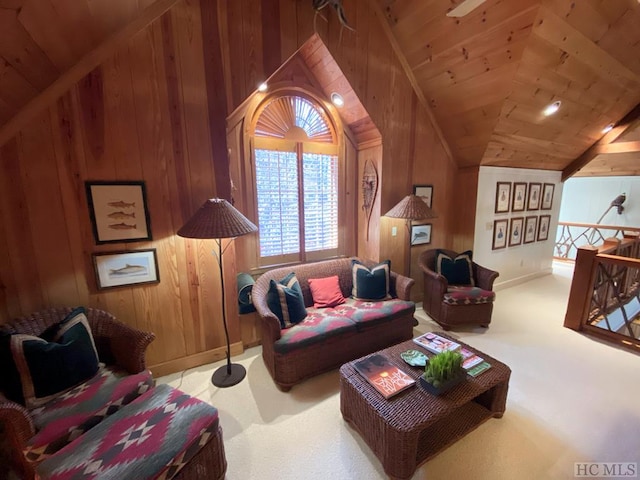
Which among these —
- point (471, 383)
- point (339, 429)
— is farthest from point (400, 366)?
point (339, 429)

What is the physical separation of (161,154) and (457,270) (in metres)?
3.54

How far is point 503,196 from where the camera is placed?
4.27 meters

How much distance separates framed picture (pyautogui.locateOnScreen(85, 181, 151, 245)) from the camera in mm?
1991

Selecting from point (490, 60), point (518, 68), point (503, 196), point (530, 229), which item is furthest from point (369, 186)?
point (530, 229)

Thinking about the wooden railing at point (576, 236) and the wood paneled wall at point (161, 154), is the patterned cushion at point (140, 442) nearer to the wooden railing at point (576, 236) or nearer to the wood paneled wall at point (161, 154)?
the wood paneled wall at point (161, 154)

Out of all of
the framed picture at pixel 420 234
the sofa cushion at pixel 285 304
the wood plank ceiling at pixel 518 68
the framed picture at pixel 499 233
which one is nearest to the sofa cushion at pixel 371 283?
the sofa cushion at pixel 285 304

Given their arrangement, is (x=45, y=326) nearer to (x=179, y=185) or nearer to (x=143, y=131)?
(x=179, y=185)

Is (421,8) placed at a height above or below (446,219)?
above

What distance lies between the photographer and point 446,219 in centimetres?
409

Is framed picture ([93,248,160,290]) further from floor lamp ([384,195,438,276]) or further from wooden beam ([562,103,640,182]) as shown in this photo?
wooden beam ([562,103,640,182])

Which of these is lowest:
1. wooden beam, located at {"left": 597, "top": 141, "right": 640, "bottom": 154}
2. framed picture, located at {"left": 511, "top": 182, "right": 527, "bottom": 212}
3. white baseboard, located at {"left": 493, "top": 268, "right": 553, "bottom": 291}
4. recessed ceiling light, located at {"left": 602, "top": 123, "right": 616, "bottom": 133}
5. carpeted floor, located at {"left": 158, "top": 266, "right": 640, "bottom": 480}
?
carpeted floor, located at {"left": 158, "top": 266, "right": 640, "bottom": 480}

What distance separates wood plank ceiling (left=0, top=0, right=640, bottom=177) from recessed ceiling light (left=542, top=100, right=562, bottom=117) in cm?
7

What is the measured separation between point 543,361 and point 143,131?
4170 millimetres

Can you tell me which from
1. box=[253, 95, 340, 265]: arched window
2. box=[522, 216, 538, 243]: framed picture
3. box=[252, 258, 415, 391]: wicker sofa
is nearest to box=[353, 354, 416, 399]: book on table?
box=[252, 258, 415, 391]: wicker sofa
